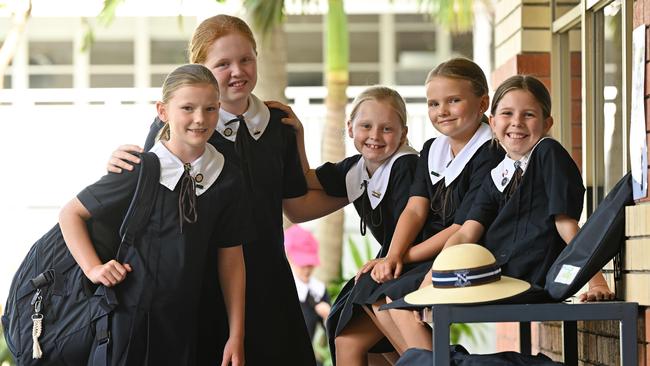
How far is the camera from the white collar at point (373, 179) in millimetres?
5000

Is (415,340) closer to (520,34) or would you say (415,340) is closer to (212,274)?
(212,274)

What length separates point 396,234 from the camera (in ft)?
15.5

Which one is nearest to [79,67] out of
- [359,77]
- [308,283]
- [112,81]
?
[112,81]

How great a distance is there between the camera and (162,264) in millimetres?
4375

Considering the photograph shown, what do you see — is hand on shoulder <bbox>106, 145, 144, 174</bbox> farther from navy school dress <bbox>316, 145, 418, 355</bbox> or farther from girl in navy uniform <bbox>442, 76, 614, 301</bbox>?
girl in navy uniform <bbox>442, 76, 614, 301</bbox>

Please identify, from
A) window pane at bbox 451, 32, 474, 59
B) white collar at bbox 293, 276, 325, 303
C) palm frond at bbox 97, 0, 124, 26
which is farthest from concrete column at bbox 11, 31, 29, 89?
palm frond at bbox 97, 0, 124, 26

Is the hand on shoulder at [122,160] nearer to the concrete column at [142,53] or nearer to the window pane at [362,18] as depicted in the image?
the concrete column at [142,53]

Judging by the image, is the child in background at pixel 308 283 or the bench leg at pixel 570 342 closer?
the bench leg at pixel 570 342

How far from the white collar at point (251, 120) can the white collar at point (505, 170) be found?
96cm

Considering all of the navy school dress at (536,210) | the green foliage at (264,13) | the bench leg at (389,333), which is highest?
the green foliage at (264,13)

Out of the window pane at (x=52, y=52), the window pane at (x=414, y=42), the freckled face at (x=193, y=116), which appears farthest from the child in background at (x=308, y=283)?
the window pane at (x=52, y=52)

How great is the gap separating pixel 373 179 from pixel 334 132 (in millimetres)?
9774

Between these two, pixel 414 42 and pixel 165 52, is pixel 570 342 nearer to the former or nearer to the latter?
pixel 414 42

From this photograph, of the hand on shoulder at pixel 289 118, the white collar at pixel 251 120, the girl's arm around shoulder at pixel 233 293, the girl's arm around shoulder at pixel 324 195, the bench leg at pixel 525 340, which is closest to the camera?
the girl's arm around shoulder at pixel 233 293
